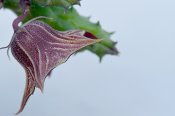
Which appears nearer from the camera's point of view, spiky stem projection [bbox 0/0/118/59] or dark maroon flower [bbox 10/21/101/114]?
dark maroon flower [bbox 10/21/101/114]

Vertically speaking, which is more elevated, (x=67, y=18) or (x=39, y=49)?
→ (x=67, y=18)

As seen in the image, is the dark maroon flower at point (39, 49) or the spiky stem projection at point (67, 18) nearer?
the dark maroon flower at point (39, 49)

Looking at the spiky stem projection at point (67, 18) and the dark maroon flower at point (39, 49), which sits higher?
the spiky stem projection at point (67, 18)

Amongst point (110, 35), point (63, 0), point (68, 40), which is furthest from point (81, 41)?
point (110, 35)

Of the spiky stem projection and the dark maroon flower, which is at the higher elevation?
the spiky stem projection

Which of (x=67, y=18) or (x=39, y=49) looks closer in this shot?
(x=39, y=49)
